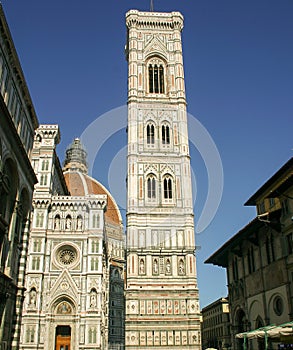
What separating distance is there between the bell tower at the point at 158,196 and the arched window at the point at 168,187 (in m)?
0.11

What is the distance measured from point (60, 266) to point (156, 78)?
25517 mm

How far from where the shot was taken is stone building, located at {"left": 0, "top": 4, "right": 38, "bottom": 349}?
17.8 metres

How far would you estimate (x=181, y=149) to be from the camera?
157 feet

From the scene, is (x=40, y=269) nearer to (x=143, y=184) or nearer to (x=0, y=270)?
(x=143, y=184)

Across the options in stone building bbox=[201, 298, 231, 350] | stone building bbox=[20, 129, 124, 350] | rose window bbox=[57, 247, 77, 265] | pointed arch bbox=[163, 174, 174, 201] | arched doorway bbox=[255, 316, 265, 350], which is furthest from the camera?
stone building bbox=[201, 298, 231, 350]

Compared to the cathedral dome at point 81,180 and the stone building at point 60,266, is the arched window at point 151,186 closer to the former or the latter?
the stone building at point 60,266

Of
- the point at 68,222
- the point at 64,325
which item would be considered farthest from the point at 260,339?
the point at 68,222

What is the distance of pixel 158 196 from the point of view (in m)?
45.3

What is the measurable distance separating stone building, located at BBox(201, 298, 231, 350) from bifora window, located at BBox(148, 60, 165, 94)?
3346cm

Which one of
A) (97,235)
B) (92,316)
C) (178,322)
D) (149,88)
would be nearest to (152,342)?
(178,322)

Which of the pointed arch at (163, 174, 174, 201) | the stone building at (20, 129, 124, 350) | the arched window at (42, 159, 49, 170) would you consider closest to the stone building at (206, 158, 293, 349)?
the pointed arch at (163, 174, 174, 201)

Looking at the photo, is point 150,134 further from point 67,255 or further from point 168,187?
point 67,255

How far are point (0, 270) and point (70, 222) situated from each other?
26552 millimetres

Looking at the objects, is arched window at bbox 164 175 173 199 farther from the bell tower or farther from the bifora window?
the bifora window
